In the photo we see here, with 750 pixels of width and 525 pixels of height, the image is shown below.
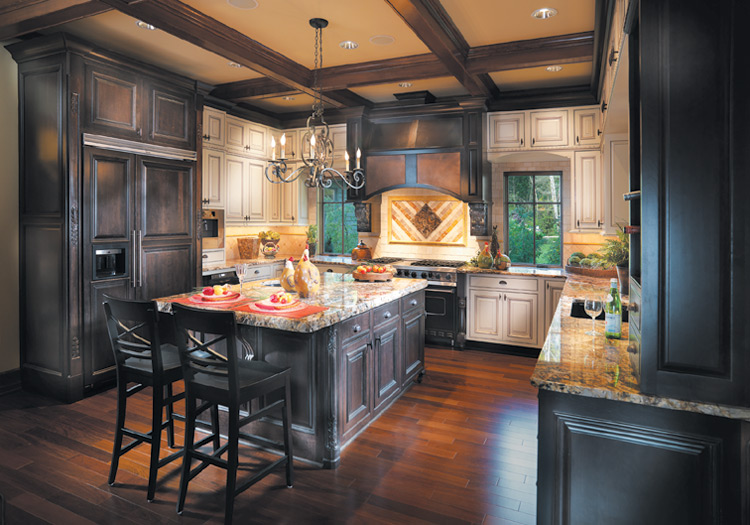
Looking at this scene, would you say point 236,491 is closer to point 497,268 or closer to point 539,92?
point 497,268

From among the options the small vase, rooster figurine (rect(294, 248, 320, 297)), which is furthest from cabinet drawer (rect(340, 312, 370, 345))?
the small vase

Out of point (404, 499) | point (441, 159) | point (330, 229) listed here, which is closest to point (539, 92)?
point (441, 159)

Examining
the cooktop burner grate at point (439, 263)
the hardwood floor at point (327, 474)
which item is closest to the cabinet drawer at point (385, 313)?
the hardwood floor at point (327, 474)

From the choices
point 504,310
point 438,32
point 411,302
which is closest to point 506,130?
point 504,310

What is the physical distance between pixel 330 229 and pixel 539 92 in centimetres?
344

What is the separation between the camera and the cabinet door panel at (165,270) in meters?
4.54

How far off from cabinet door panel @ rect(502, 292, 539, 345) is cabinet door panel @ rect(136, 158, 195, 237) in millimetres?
3577

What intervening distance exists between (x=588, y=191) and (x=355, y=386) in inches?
143

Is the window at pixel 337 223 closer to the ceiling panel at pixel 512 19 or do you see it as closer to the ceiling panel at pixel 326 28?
the ceiling panel at pixel 326 28

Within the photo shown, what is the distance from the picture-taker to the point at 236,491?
7.63 feet

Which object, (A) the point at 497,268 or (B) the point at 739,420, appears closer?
(B) the point at 739,420

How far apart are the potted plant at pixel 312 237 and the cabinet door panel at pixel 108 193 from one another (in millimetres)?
3063

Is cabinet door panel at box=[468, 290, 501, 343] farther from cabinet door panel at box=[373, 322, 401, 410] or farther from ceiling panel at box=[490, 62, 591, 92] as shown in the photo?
ceiling panel at box=[490, 62, 591, 92]

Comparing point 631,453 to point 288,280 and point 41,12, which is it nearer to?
point 288,280
